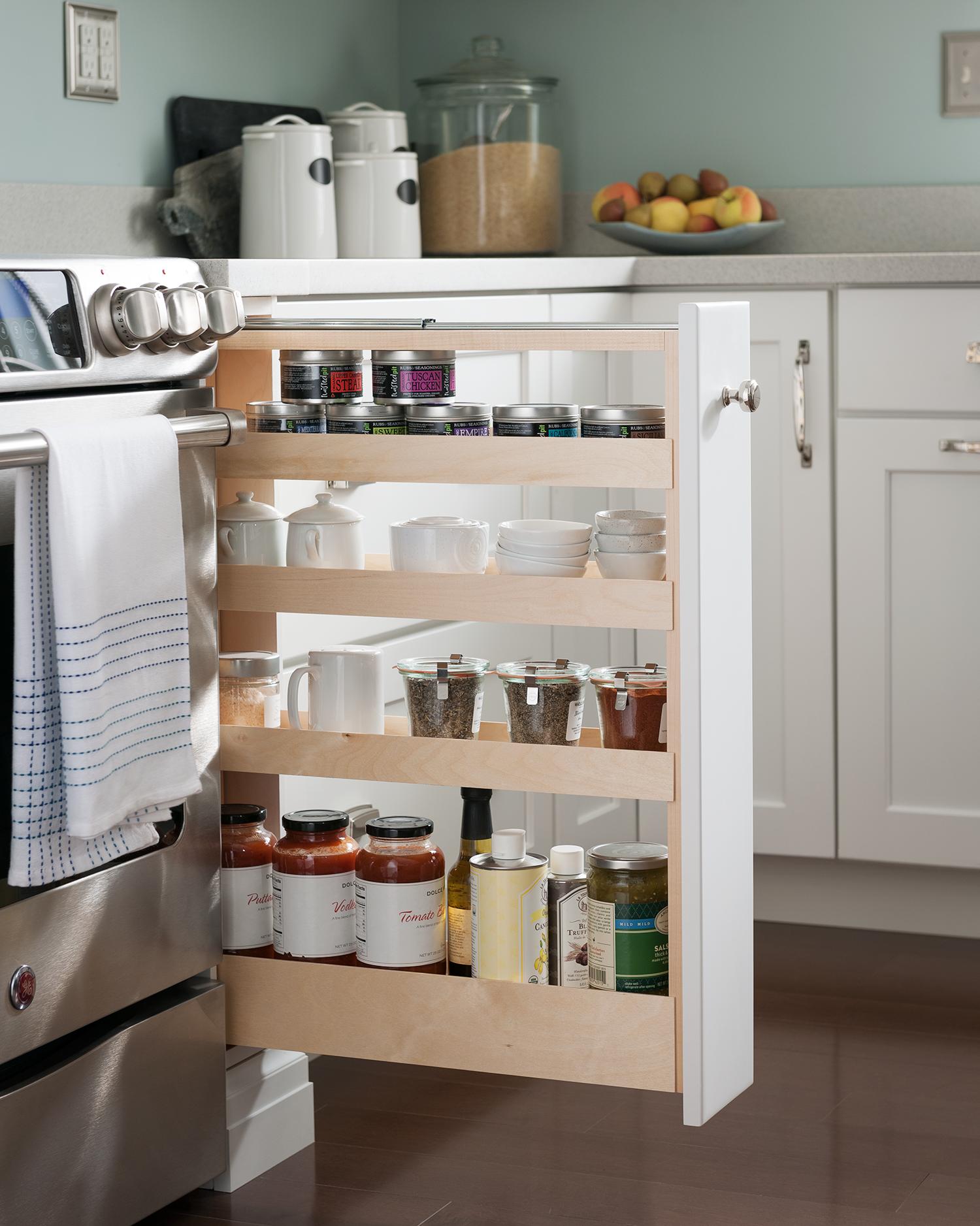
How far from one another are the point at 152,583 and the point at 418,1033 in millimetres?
468

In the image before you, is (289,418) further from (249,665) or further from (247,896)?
(247,896)

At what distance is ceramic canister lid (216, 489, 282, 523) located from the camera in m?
1.64

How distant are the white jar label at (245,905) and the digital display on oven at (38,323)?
0.53m

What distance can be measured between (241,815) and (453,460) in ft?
1.40

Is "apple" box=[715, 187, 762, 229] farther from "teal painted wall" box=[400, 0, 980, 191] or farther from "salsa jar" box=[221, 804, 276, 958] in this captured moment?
"salsa jar" box=[221, 804, 276, 958]

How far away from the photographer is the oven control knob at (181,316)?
1458mm

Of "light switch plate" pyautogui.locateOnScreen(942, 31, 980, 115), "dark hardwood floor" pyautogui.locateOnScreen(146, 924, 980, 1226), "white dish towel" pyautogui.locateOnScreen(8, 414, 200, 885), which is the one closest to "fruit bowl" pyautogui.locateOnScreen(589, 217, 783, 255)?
"light switch plate" pyautogui.locateOnScreen(942, 31, 980, 115)

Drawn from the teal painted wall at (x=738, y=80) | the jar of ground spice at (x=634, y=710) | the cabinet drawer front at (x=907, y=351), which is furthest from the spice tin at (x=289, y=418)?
the teal painted wall at (x=738, y=80)

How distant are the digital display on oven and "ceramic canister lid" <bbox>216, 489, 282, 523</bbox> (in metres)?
0.28

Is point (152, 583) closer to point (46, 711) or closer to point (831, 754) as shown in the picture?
point (46, 711)

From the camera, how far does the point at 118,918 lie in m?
1.49

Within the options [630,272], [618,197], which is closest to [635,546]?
[630,272]

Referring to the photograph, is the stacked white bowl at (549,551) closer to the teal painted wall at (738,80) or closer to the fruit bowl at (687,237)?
the fruit bowl at (687,237)

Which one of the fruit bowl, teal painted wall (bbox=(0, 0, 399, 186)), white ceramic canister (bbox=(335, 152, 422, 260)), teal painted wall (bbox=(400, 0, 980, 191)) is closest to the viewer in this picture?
teal painted wall (bbox=(0, 0, 399, 186))
